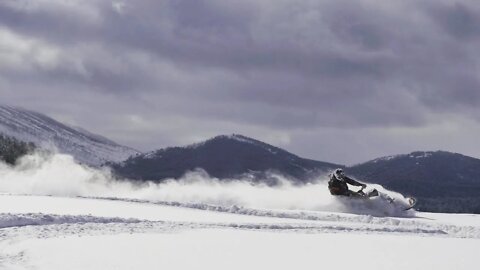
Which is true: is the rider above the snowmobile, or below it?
above

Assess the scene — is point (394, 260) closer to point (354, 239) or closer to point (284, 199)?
point (354, 239)

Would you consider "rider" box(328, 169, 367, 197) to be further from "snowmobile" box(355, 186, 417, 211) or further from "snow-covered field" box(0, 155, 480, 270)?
"snow-covered field" box(0, 155, 480, 270)

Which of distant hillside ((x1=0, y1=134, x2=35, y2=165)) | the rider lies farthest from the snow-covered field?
distant hillside ((x1=0, y1=134, x2=35, y2=165))

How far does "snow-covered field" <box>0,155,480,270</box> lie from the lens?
1484cm

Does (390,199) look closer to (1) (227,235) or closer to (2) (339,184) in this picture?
(2) (339,184)

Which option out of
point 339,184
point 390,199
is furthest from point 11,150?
point 390,199

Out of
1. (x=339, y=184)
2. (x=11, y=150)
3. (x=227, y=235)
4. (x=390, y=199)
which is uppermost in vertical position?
(x=11, y=150)

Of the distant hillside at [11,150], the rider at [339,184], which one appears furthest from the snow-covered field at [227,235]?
the distant hillside at [11,150]

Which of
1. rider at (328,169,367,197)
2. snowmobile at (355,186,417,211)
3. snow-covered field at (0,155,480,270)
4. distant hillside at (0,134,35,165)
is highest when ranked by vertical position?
distant hillside at (0,134,35,165)

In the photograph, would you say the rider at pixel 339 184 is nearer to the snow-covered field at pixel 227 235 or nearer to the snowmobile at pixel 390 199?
the snowmobile at pixel 390 199

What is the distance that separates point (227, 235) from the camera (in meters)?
20.0

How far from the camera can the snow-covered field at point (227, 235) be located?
14.8 metres

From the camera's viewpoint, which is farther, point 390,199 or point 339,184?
point 339,184

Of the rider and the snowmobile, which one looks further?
the rider
